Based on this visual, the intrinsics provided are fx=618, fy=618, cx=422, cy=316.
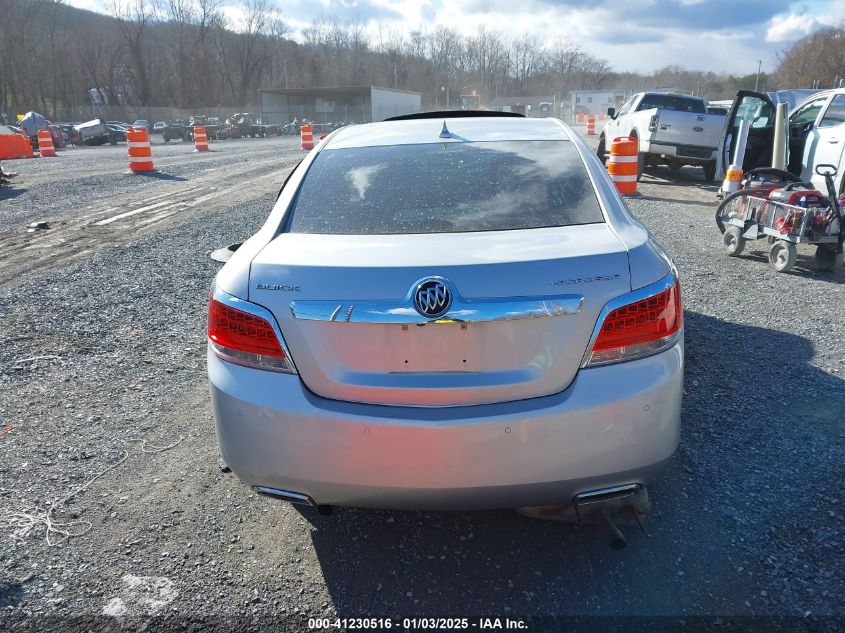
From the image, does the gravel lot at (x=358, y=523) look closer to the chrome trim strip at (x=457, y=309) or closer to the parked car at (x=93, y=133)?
the chrome trim strip at (x=457, y=309)

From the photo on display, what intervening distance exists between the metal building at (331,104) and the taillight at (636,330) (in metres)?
63.2

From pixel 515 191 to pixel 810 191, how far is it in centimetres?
531

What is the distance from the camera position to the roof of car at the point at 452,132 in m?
3.25

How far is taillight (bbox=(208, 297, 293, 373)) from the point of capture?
2.13 metres

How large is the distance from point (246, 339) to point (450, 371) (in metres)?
0.73

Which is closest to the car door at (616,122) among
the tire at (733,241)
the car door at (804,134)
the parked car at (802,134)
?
the parked car at (802,134)

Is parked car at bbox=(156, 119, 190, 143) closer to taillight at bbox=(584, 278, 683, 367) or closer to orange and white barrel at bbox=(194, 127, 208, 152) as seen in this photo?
orange and white barrel at bbox=(194, 127, 208, 152)

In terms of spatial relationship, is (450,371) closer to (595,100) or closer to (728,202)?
(728,202)

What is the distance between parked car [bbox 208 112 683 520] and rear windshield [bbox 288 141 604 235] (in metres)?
0.32

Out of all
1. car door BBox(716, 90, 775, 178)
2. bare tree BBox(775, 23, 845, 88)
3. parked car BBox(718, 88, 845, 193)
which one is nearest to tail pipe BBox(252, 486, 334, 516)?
parked car BBox(718, 88, 845, 193)

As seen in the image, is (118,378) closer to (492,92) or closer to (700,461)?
(700,461)

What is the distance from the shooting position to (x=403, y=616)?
2201 millimetres

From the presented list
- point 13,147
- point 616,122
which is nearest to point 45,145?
point 13,147

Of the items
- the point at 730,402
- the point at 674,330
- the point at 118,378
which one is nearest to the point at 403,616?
the point at 674,330
